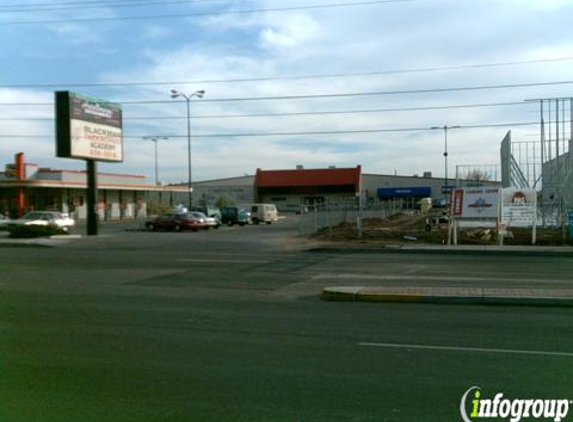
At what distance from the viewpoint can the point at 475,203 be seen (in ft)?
87.3

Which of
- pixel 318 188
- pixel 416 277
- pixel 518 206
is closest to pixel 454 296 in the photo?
pixel 416 277

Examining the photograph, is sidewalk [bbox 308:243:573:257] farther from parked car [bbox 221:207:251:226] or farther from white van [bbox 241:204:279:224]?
white van [bbox 241:204:279:224]

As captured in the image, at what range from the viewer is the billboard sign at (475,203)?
86.3ft

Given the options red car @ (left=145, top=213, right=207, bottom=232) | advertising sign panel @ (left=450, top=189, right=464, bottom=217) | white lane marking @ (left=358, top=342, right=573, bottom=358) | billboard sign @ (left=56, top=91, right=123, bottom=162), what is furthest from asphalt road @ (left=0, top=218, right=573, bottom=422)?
red car @ (left=145, top=213, right=207, bottom=232)

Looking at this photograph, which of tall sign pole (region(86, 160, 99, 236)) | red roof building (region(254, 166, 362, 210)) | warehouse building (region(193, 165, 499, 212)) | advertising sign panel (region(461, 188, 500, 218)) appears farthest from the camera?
warehouse building (region(193, 165, 499, 212))

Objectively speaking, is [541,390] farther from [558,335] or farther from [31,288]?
[31,288]

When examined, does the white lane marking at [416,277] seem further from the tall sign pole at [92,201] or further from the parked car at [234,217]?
the parked car at [234,217]

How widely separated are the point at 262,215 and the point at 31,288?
151 ft

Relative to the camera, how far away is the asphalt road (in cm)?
571

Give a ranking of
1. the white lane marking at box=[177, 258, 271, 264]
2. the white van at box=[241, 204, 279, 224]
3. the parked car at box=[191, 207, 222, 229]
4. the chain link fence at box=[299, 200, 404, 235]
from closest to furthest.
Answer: the white lane marking at box=[177, 258, 271, 264] → the chain link fence at box=[299, 200, 404, 235] → the parked car at box=[191, 207, 222, 229] → the white van at box=[241, 204, 279, 224]

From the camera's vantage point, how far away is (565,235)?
26797mm

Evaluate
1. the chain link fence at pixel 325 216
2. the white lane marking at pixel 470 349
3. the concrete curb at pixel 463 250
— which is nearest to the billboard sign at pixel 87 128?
the chain link fence at pixel 325 216

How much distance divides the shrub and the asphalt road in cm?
2149

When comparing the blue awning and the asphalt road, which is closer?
the asphalt road
